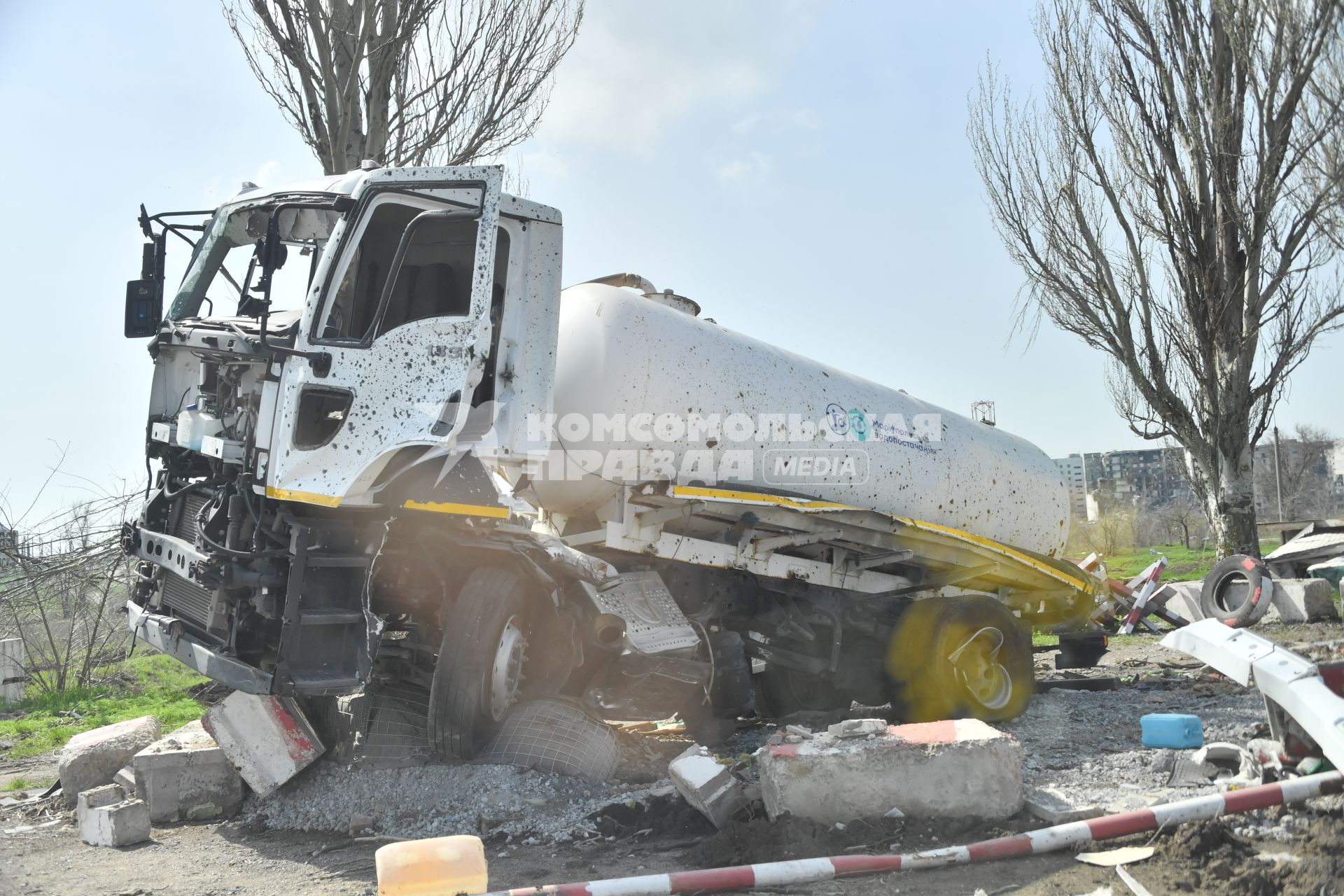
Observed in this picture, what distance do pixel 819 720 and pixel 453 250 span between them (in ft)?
15.9

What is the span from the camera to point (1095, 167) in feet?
50.0

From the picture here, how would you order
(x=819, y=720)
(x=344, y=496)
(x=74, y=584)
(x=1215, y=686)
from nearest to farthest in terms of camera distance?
(x=344, y=496) < (x=819, y=720) < (x=1215, y=686) < (x=74, y=584)

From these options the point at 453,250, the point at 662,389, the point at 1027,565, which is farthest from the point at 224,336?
the point at 1027,565

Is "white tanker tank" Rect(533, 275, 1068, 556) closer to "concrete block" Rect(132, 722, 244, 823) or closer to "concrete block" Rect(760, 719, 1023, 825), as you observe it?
"concrete block" Rect(760, 719, 1023, 825)

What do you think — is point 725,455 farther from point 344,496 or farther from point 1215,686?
point 1215,686

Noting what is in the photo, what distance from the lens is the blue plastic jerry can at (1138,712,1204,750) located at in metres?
5.81

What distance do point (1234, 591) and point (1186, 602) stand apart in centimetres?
62

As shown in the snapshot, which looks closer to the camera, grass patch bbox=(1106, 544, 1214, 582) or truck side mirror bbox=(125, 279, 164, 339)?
truck side mirror bbox=(125, 279, 164, 339)

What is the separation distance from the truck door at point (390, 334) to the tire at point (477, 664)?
895 mm

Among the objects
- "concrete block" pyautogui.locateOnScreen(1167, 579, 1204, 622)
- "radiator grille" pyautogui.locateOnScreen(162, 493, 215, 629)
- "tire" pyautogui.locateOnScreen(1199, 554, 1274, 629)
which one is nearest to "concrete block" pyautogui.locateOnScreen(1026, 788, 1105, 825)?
"radiator grille" pyautogui.locateOnScreen(162, 493, 215, 629)

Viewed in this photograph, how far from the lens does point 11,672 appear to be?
9516 mm

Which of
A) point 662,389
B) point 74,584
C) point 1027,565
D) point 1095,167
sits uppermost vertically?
point 1095,167

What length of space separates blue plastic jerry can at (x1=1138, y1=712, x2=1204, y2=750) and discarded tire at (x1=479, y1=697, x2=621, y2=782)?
3.25m

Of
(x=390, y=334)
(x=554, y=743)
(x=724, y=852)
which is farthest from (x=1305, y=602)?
(x=390, y=334)
